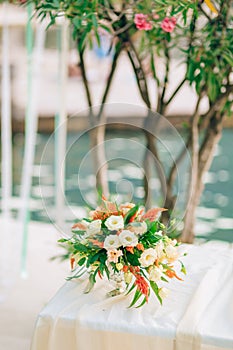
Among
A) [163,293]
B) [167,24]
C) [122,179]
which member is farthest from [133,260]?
[167,24]

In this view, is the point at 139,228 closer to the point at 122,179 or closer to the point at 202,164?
the point at 122,179

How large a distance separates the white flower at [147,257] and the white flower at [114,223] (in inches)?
4.7

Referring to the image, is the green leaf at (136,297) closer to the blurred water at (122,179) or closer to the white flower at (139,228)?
the white flower at (139,228)

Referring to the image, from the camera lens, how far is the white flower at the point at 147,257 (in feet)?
7.95

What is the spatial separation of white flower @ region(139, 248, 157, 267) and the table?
0.15m

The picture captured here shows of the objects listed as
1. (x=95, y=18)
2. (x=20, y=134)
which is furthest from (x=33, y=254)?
(x=20, y=134)

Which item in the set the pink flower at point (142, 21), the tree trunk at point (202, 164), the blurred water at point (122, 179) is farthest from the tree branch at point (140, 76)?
the pink flower at point (142, 21)

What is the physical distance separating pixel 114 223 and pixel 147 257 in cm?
16

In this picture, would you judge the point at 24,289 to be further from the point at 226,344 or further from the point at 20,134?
the point at 20,134

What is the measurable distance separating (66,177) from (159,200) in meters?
0.50

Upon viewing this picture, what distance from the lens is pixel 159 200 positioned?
3303mm

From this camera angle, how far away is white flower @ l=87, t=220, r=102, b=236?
246 centimetres

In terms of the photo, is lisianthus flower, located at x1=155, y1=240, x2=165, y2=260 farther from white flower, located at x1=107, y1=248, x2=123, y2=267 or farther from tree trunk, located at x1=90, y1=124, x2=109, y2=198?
tree trunk, located at x1=90, y1=124, x2=109, y2=198

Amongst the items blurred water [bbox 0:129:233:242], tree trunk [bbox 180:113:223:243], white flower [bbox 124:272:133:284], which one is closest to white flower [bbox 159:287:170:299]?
white flower [bbox 124:272:133:284]
